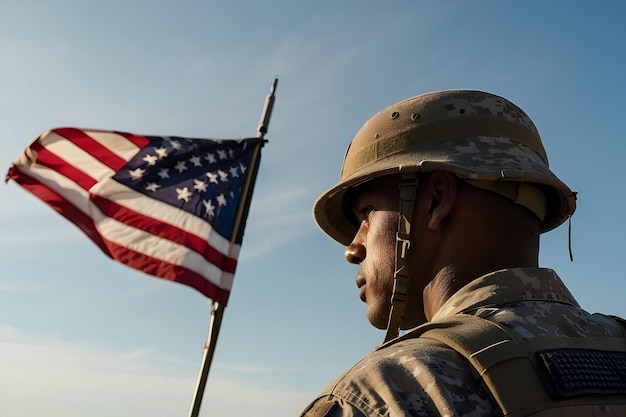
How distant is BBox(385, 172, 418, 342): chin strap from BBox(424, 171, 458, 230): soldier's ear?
8 cm

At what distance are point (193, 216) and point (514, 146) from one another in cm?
570

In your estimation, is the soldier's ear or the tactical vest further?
the soldier's ear

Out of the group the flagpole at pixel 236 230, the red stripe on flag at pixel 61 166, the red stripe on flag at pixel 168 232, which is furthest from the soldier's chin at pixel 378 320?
the red stripe on flag at pixel 61 166

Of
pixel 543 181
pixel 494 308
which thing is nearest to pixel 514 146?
pixel 543 181

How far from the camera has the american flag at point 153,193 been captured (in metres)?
8.09

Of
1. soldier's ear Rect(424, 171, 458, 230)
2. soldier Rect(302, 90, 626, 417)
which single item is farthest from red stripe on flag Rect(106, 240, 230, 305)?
soldier's ear Rect(424, 171, 458, 230)

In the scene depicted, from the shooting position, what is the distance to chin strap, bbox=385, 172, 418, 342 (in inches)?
121

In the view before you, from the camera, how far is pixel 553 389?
1.99 meters

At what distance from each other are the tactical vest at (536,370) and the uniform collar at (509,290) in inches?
11.6

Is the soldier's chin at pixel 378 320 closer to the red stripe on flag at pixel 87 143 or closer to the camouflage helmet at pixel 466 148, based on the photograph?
the camouflage helmet at pixel 466 148

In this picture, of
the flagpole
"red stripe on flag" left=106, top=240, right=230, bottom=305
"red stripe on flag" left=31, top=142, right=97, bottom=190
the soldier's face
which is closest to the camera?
the soldier's face

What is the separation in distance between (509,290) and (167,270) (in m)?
6.04

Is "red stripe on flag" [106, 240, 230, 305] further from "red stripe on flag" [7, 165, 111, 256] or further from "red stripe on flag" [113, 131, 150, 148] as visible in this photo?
"red stripe on flag" [113, 131, 150, 148]

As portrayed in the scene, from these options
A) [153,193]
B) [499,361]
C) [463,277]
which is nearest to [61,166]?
[153,193]
